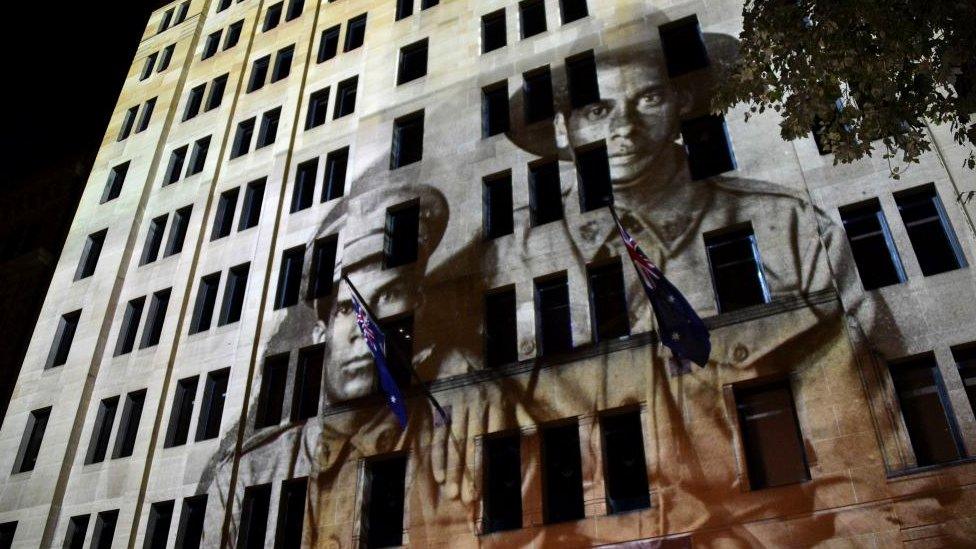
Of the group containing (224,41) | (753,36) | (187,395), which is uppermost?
(224,41)

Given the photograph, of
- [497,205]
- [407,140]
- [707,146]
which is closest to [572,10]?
[407,140]

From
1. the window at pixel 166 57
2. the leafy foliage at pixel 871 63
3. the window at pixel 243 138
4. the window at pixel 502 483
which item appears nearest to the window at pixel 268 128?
the window at pixel 243 138

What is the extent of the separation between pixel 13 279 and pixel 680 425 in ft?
121

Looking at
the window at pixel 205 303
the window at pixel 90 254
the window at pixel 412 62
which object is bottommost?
the window at pixel 205 303

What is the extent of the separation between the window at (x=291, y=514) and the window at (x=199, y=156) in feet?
61.6

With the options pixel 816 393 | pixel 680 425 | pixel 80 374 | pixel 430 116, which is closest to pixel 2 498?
pixel 80 374

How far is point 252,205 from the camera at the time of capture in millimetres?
34406

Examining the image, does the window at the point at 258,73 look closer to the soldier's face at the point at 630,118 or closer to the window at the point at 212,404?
the window at the point at 212,404

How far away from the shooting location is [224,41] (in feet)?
146

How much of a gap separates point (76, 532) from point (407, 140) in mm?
18342

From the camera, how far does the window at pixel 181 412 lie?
1136 inches

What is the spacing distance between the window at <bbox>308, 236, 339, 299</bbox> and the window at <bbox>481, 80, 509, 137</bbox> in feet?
22.6

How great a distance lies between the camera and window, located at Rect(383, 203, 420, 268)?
2791cm

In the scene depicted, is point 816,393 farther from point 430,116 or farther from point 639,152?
point 430,116
